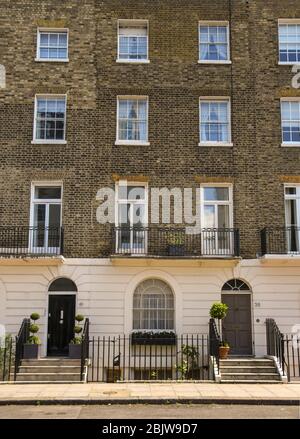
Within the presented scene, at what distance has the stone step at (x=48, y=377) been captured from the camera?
16094 millimetres

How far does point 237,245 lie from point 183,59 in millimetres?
7015

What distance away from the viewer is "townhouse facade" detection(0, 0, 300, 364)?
1852 cm

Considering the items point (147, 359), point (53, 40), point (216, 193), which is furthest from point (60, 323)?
point (53, 40)

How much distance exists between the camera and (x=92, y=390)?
14289 mm

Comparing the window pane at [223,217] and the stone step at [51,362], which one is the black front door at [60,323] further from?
the window pane at [223,217]

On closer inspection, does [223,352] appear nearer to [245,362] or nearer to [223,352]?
[223,352]

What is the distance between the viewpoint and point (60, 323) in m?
18.5

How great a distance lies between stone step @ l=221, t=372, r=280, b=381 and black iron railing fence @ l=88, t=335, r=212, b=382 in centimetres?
117

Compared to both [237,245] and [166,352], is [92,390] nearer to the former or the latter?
[166,352]

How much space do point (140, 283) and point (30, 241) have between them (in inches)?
154
